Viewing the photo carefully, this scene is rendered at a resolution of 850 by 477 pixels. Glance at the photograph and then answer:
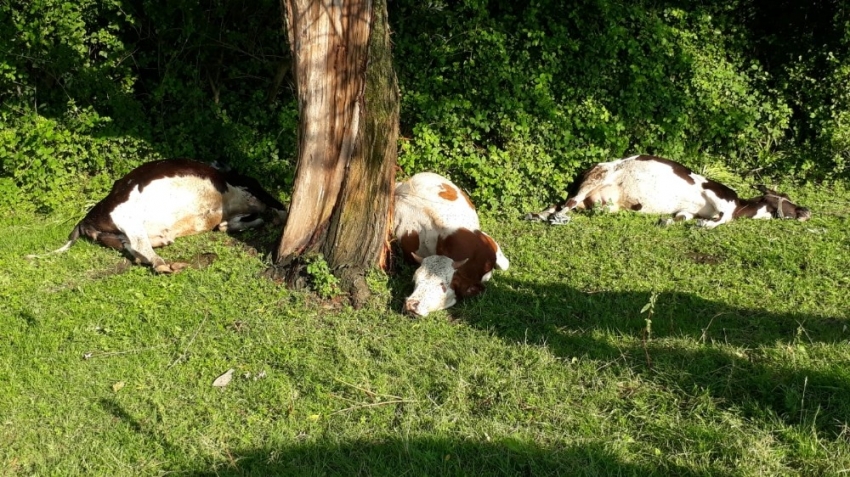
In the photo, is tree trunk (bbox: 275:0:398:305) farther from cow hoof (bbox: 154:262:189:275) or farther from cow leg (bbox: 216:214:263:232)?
cow leg (bbox: 216:214:263:232)

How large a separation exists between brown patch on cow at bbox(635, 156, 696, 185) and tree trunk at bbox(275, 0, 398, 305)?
3.74 meters

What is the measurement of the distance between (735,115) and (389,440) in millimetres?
6912

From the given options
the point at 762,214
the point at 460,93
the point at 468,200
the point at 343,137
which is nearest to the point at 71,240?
the point at 343,137

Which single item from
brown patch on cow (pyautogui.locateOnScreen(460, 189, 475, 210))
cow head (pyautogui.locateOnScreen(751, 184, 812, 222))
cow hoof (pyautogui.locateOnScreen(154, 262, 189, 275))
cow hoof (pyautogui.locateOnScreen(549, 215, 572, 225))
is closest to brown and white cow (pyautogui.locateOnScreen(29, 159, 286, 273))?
cow hoof (pyautogui.locateOnScreen(154, 262, 189, 275))

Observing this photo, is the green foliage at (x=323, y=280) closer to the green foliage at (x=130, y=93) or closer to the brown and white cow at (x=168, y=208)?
the brown and white cow at (x=168, y=208)

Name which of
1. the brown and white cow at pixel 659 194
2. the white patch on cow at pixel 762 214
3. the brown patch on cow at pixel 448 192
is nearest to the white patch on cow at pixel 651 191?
the brown and white cow at pixel 659 194

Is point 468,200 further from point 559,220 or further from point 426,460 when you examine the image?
point 426,460

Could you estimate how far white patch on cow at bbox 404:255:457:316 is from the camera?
5.49 m

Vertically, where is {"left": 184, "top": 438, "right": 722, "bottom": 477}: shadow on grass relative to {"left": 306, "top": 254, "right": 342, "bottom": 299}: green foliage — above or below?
below

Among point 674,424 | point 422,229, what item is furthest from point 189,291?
point 674,424

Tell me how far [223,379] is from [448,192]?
3246mm

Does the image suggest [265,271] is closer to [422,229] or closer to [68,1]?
[422,229]

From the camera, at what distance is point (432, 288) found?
222 inches

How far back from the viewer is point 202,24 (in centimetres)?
840
